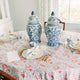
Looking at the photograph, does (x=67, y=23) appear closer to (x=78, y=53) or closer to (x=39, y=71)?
(x=78, y=53)

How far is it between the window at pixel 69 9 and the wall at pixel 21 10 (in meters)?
0.74

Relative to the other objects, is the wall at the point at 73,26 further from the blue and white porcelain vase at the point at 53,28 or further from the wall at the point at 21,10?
the blue and white porcelain vase at the point at 53,28

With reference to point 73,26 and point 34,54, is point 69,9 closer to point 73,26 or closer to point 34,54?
point 73,26

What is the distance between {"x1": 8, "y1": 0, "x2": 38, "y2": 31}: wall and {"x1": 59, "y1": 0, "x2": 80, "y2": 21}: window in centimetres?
74

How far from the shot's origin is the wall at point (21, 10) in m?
2.83

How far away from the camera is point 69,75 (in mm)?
797

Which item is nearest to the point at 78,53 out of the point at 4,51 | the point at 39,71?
the point at 39,71

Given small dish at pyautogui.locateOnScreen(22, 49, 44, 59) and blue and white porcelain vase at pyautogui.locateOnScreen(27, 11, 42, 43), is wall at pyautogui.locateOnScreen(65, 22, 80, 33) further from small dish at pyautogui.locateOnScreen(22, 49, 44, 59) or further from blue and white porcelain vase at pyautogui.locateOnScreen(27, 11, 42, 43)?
small dish at pyautogui.locateOnScreen(22, 49, 44, 59)

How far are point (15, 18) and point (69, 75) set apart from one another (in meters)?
2.74

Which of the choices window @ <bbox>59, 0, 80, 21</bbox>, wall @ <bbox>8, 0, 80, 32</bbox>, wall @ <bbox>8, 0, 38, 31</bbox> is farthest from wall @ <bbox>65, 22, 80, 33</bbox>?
wall @ <bbox>8, 0, 38, 31</bbox>

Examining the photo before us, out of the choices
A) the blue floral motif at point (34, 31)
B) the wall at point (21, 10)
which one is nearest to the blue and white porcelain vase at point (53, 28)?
the blue floral motif at point (34, 31)

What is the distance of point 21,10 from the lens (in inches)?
118

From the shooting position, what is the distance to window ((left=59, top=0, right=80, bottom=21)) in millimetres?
2686

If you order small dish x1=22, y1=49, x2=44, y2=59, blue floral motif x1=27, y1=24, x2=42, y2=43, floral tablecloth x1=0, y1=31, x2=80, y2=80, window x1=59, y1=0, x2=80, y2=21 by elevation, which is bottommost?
floral tablecloth x1=0, y1=31, x2=80, y2=80
